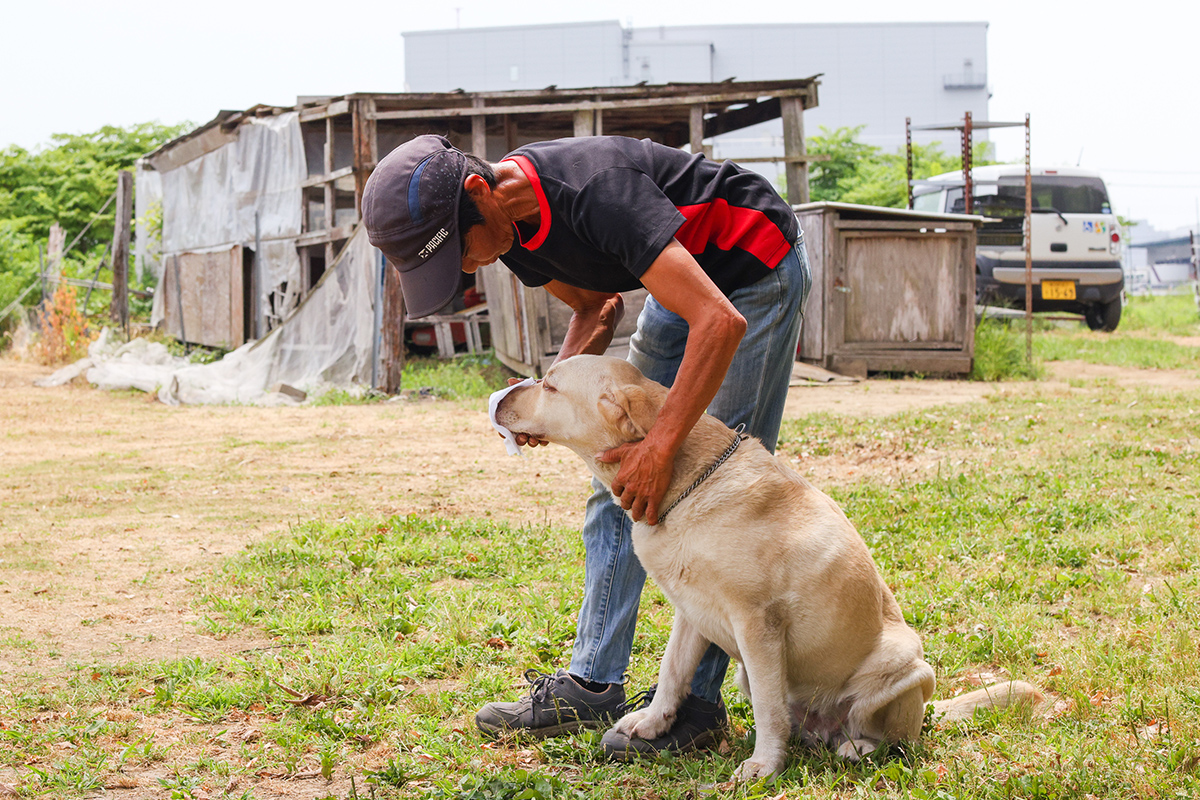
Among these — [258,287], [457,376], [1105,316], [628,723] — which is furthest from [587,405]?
[1105,316]

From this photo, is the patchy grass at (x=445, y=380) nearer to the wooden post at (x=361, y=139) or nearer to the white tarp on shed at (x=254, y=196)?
the wooden post at (x=361, y=139)

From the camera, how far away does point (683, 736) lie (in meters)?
2.72

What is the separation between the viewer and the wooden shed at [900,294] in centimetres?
1210

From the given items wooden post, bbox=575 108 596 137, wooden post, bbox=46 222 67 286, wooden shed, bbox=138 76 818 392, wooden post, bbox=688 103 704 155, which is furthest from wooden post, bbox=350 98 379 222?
wooden post, bbox=46 222 67 286

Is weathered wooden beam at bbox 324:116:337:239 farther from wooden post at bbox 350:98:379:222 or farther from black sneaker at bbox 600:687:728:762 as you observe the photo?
black sneaker at bbox 600:687:728:762

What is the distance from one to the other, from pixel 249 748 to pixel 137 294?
2097 cm

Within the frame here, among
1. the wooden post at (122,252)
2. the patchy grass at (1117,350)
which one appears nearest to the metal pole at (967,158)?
the patchy grass at (1117,350)

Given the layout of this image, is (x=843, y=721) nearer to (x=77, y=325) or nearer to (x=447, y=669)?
(x=447, y=669)

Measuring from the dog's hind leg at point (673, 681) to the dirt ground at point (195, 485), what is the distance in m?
1.90

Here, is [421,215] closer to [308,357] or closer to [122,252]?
[308,357]

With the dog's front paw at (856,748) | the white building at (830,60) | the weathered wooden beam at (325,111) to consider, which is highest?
the white building at (830,60)

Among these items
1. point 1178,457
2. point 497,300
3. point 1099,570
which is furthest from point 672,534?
point 497,300

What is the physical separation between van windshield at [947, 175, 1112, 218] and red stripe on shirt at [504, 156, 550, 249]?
14999 mm

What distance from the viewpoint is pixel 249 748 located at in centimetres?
286
